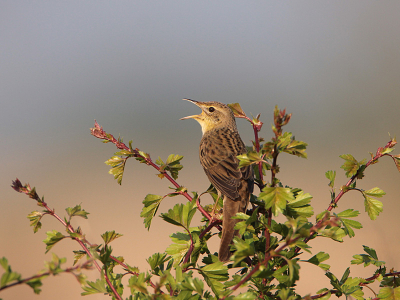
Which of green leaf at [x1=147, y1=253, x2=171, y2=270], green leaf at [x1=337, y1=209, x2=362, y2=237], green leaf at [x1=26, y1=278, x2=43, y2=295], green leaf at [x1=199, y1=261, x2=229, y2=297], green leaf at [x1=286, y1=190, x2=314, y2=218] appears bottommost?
green leaf at [x1=26, y1=278, x2=43, y2=295]

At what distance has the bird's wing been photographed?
10.5ft

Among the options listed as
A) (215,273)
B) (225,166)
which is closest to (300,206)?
(215,273)

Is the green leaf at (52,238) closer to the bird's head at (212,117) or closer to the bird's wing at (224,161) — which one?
the bird's wing at (224,161)

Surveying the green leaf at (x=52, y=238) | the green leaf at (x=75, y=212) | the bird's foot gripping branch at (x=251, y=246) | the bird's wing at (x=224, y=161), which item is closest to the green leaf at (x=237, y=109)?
the bird's foot gripping branch at (x=251, y=246)

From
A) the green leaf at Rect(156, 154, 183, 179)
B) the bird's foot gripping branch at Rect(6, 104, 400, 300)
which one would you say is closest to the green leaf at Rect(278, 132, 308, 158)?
the bird's foot gripping branch at Rect(6, 104, 400, 300)

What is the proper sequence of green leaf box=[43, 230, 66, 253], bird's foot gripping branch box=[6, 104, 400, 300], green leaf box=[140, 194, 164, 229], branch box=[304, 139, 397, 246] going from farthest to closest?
Answer: 1. green leaf box=[140, 194, 164, 229]
2. branch box=[304, 139, 397, 246]
3. green leaf box=[43, 230, 66, 253]
4. bird's foot gripping branch box=[6, 104, 400, 300]

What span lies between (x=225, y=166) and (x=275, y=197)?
212 cm

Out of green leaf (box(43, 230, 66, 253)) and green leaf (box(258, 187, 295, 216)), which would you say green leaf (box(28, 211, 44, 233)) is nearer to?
green leaf (box(43, 230, 66, 253))

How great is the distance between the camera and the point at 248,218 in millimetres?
1668

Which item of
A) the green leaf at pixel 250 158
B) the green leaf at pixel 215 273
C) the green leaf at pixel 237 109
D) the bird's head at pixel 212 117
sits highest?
the bird's head at pixel 212 117

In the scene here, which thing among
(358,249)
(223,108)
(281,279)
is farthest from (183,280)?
(358,249)

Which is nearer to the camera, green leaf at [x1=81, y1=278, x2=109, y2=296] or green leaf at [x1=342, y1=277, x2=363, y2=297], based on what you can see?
green leaf at [x1=81, y1=278, x2=109, y2=296]

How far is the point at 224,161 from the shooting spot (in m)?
3.66

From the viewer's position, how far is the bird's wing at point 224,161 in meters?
3.21
